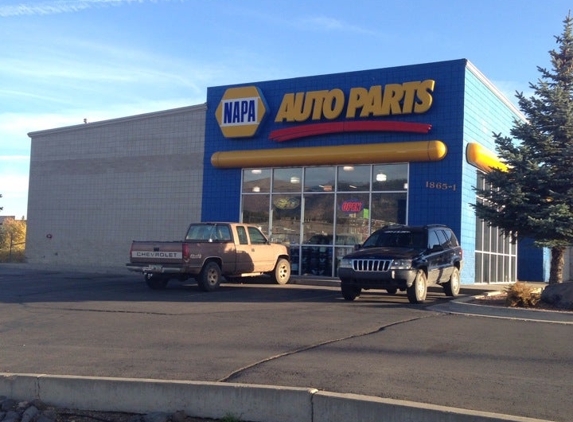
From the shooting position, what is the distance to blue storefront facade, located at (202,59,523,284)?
21.9 m

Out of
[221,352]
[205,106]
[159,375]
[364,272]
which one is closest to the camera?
[159,375]

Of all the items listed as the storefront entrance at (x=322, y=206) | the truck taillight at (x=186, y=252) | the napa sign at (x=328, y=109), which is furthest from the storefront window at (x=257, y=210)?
the truck taillight at (x=186, y=252)

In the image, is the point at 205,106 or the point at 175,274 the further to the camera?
the point at 205,106

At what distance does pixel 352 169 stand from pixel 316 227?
2361 millimetres

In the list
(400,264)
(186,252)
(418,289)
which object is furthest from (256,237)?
(418,289)

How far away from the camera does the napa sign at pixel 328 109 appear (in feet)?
73.0

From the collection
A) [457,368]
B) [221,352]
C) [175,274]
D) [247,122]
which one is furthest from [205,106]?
[457,368]

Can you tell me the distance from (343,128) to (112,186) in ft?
37.6

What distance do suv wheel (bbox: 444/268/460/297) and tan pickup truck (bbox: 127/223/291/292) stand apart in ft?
17.5

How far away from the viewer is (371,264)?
15352 mm

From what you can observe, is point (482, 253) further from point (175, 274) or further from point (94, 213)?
point (94, 213)

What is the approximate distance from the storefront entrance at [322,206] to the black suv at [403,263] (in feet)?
17.1

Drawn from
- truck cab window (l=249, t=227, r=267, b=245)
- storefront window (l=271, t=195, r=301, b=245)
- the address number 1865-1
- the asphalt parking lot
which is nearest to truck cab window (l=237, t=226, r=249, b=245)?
truck cab window (l=249, t=227, r=267, b=245)

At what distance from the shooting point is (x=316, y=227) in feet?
78.6
